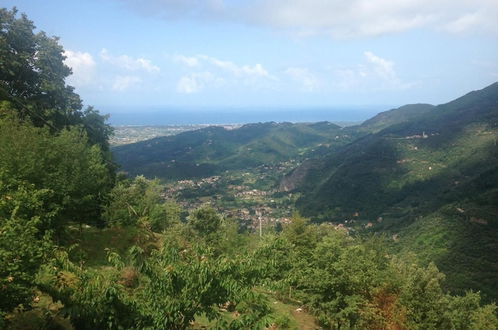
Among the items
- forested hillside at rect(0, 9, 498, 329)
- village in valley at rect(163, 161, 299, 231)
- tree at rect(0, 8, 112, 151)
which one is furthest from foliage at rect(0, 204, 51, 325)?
village in valley at rect(163, 161, 299, 231)

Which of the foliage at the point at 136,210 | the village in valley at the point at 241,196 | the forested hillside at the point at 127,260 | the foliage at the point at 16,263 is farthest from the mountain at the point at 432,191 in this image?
the foliage at the point at 16,263

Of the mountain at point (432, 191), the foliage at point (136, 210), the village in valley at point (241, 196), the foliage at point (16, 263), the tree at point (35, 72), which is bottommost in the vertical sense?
the village in valley at point (241, 196)

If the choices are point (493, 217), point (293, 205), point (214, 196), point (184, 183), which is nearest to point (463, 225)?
point (493, 217)

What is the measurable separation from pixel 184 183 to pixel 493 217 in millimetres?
113129

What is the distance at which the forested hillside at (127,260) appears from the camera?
23.2 ft

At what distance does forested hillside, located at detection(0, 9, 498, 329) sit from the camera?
7086 mm

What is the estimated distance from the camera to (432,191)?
372 feet

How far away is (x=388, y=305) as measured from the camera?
21375 mm

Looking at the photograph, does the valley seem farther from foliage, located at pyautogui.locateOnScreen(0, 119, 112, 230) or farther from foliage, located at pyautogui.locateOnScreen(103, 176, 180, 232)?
foliage, located at pyautogui.locateOnScreen(0, 119, 112, 230)

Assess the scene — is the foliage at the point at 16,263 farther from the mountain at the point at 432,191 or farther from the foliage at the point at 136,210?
the mountain at the point at 432,191

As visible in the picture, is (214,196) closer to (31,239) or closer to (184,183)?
(184,183)

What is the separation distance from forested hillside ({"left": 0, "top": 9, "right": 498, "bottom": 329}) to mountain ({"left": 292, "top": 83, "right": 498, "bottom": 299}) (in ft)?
148

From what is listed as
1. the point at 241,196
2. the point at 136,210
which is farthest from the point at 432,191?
the point at 136,210

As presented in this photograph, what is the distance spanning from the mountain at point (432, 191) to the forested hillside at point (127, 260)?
148 feet
